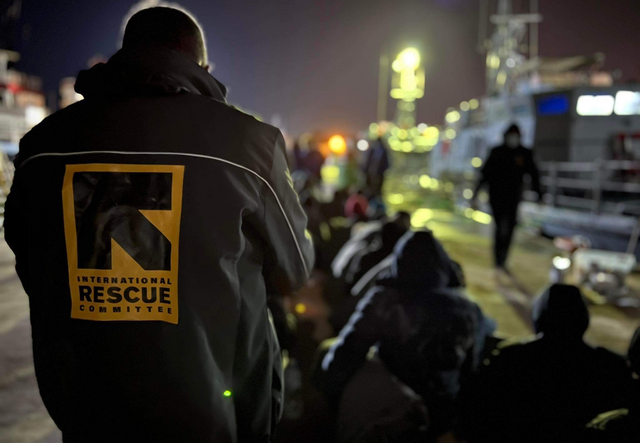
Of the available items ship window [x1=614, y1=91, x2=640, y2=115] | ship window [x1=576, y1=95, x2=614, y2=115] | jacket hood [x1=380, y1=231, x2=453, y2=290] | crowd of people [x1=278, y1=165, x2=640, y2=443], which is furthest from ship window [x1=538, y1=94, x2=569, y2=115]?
jacket hood [x1=380, y1=231, x2=453, y2=290]

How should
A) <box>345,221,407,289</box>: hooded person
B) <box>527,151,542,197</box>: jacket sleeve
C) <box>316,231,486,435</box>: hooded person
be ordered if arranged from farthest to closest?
<box>527,151,542,197</box>: jacket sleeve → <box>345,221,407,289</box>: hooded person → <box>316,231,486,435</box>: hooded person

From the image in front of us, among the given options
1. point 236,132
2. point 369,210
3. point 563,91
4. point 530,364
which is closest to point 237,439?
point 236,132

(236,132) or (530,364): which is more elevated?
(236,132)

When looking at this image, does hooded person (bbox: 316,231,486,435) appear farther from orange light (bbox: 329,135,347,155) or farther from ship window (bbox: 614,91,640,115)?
orange light (bbox: 329,135,347,155)

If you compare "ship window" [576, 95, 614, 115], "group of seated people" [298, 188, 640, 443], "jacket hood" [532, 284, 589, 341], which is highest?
"ship window" [576, 95, 614, 115]

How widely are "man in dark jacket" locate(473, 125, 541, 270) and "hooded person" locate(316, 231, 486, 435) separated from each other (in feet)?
15.7

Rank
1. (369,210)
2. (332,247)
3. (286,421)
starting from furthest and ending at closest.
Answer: (369,210)
(332,247)
(286,421)

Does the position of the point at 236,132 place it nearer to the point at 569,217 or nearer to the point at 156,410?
the point at 156,410

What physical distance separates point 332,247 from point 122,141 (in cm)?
517

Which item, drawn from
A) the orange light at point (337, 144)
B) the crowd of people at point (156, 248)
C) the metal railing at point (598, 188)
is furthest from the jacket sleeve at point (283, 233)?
the orange light at point (337, 144)

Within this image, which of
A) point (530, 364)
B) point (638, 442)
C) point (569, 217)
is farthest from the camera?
point (569, 217)

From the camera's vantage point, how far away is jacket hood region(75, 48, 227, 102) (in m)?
1.32

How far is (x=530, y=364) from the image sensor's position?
2.16 metres

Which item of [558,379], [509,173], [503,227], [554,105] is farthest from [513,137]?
[554,105]
